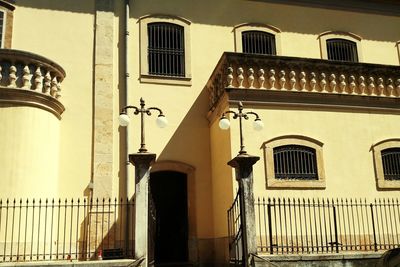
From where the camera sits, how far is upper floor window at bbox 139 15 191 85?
50.7 feet

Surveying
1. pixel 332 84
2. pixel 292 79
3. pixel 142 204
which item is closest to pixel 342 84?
pixel 332 84

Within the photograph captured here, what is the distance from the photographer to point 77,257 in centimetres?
1308

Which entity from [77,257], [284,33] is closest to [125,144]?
[77,257]

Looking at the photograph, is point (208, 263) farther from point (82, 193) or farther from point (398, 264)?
point (398, 264)

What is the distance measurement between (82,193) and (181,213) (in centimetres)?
327

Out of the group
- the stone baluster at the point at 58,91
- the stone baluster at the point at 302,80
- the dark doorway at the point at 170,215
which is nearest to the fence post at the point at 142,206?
the stone baluster at the point at 58,91

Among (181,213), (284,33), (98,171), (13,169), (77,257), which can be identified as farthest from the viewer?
(284,33)

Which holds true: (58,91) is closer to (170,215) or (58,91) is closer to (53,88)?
(53,88)

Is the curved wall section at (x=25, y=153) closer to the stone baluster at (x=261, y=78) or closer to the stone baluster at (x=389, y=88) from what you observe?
the stone baluster at (x=261, y=78)

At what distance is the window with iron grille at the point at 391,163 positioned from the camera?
14517mm

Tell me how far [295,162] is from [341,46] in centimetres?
624

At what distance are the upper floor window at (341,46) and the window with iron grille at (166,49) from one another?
5.26m

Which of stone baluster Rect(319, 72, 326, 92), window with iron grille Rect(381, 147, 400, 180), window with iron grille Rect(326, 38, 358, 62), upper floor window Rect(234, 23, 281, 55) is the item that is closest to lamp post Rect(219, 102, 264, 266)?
stone baluster Rect(319, 72, 326, 92)

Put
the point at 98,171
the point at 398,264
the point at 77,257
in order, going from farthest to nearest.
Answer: the point at 98,171 < the point at 77,257 < the point at 398,264
